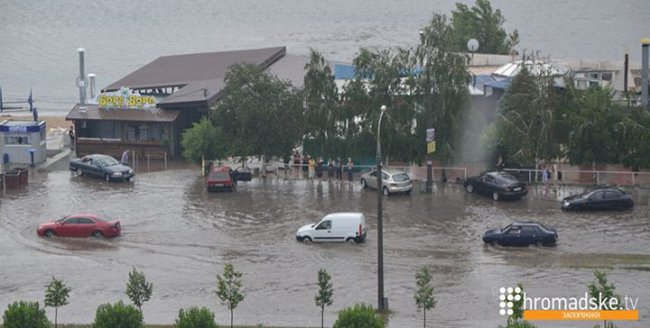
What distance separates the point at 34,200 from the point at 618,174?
26.0 meters

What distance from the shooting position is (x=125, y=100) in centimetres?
6475

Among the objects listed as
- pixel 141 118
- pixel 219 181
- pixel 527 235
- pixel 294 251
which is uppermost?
pixel 141 118

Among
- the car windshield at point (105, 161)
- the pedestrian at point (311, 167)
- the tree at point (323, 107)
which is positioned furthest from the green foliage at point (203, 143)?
the tree at point (323, 107)

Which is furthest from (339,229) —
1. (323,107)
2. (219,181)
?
(323,107)

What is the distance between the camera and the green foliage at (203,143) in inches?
2292

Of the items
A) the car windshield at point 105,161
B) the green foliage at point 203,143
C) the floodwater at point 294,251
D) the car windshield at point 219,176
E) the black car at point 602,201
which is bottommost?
the floodwater at point 294,251

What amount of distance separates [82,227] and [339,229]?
991cm

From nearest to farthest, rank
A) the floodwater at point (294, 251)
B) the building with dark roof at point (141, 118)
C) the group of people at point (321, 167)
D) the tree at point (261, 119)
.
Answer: the floodwater at point (294, 251) < the group of people at point (321, 167) < the tree at point (261, 119) < the building with dark roof at point (141, 118)

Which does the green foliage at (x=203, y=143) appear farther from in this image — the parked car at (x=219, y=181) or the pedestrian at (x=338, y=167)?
the pedestrian at (x=338, y=167)

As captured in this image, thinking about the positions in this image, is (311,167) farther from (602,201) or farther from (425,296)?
(425,296)

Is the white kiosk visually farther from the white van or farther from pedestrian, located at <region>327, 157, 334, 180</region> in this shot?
the white van

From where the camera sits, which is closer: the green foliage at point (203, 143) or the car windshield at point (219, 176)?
the car windshield at point (219, 176)

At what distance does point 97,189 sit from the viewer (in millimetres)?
54406

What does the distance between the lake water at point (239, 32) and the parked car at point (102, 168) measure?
64.0m
